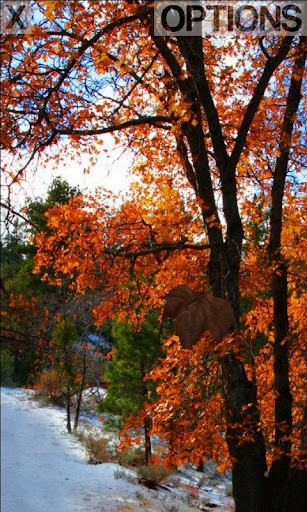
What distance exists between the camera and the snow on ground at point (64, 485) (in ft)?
20.5

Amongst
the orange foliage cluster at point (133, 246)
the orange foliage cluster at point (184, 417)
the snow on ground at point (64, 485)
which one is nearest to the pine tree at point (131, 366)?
the snow on ground at point (64, 485)

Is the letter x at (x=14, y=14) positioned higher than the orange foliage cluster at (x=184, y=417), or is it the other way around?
the letter x at (x=14, y=14)

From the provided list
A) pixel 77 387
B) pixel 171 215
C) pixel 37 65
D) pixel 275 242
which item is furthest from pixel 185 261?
pixel 77 387

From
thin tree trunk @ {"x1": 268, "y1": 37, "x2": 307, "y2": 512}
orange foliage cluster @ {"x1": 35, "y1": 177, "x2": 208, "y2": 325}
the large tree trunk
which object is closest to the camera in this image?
the large tree trunk

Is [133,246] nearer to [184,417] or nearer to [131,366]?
[184,417]

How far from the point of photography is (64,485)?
718 cm

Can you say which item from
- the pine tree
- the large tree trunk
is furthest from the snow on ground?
the large tree trunk

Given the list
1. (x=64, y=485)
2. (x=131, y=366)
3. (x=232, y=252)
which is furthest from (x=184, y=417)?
(x=131, y=366)

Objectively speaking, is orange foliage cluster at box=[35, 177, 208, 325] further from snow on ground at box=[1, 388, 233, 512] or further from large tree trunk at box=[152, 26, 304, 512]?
snow on ground at box=[1, 388, 233, 512]

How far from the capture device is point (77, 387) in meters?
12.5

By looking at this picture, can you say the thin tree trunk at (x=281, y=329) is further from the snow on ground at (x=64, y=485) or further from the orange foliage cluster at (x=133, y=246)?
the snow on ground at (x=64, y=485)

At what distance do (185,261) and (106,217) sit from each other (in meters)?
1.76

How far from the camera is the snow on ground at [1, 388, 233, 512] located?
6262 millimetres

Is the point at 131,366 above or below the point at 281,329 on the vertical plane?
below
